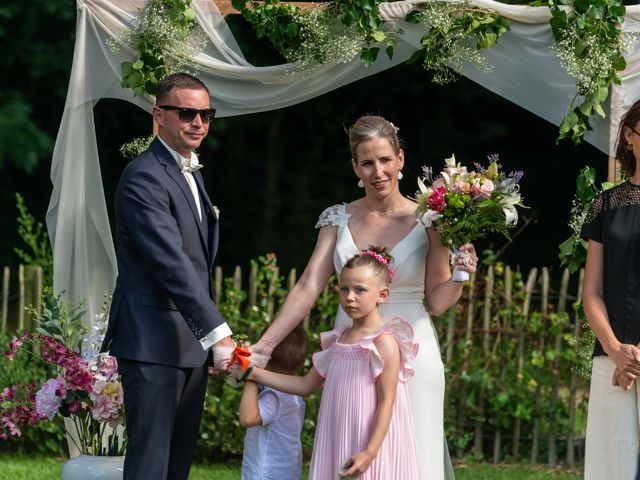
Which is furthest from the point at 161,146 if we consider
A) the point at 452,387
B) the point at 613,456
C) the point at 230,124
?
the point at 230,124

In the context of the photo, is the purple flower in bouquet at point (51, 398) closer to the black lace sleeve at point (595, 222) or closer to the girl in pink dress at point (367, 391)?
the girl in pink dress at point (367, 391)

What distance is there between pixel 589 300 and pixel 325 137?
9.44 m

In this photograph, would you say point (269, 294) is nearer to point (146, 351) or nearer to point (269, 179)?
point (146, 351)

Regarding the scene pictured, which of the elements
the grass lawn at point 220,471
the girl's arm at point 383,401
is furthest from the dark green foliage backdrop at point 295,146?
the girl's arm at point 383,401

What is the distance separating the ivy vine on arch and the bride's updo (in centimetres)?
71

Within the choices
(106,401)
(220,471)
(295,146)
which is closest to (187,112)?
(106,401)

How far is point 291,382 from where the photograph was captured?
4668mm

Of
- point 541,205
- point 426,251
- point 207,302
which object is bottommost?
point 207,302

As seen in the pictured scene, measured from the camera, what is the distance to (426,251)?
193 inches

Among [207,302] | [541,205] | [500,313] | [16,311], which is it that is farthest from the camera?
[541,205]

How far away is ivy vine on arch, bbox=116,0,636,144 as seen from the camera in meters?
5.16

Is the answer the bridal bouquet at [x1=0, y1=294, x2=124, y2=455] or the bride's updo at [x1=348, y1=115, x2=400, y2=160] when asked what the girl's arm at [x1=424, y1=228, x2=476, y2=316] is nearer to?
the bride's updo at [x1=348, y1=115, x2=400, y2=160]

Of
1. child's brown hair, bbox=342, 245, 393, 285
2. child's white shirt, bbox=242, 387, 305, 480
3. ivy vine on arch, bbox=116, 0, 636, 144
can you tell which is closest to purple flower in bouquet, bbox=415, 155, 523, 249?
child's brown hair, bbox=342, 245, 393, 285

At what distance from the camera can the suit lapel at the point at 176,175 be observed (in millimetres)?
4520
